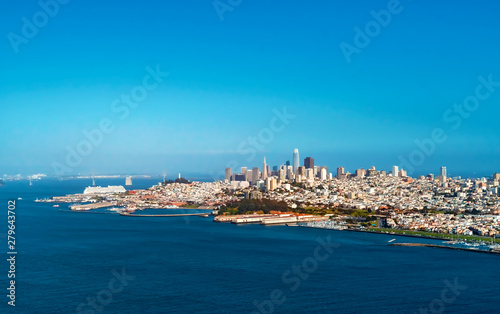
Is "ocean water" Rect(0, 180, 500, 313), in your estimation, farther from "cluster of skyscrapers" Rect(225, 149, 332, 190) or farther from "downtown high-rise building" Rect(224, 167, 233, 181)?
"downtown high-rise building" Rect(224, 167, 233, 181)

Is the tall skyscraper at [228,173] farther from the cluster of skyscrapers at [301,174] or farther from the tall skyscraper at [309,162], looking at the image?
the tall skyscraper at [309,162]

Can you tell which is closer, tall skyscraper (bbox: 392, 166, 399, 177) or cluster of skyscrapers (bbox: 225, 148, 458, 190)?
cluster of skyscrapers (bbox: 225, 148, 458, 190)

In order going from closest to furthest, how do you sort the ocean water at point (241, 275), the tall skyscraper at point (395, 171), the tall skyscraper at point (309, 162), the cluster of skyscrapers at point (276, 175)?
the ocean water at point (241, 275), the cluster of skyscrapers at point (276, 175), the tall skyscraper at point (395, 171), the tall skyscraper at point (309, 162)

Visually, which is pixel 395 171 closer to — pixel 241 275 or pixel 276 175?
pixel 276 175

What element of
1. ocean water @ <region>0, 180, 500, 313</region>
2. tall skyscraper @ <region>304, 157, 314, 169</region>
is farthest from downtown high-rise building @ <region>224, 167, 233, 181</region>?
ocean water @ <region>0, 180, 500, 313</region>

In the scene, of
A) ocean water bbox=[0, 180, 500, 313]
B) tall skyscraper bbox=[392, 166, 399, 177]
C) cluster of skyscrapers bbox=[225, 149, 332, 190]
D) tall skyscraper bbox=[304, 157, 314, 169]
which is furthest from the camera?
tall skyscraper bbox=[304, 157, 314, 169]

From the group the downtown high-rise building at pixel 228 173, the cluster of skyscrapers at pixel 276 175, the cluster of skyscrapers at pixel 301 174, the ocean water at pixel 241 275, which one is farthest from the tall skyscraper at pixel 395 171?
the ocean water at pixel 241 275

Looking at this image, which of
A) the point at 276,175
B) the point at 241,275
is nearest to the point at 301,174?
the point at 276,175

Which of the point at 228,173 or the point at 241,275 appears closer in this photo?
the point at 241,275
